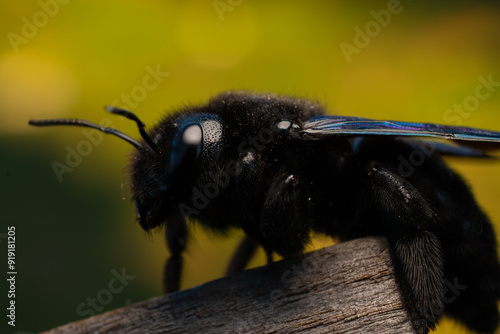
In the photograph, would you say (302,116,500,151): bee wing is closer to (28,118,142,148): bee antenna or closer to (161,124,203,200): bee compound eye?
(161,124,203,200): bee compound eye

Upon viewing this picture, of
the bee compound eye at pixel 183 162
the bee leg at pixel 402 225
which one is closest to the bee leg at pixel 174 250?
the bee compound eye at pixel 183 162

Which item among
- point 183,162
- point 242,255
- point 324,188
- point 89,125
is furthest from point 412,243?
point 89,125

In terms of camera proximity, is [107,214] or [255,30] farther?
[255,30]

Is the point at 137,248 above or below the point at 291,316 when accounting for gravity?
below

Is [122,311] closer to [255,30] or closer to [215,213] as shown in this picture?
[215,213]

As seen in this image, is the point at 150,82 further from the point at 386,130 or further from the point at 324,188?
the point at 386,130

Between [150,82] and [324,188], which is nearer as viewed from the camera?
[324,188]

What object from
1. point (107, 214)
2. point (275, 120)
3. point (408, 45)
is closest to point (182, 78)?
point (107, 214)

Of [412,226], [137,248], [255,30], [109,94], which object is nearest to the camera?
[412,226]
